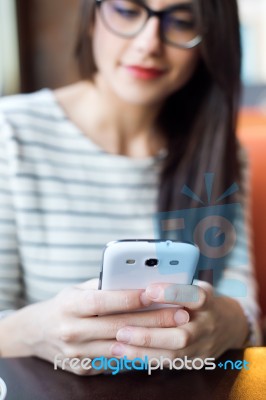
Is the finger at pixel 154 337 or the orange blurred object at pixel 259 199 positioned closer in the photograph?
the finger at pixel 154 337

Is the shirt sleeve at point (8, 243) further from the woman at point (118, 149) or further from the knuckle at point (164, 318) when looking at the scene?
the knuckle at point (164, 318)

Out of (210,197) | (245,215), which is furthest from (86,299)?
(245,215)

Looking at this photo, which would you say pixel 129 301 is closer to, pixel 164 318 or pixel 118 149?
pixel 164 318

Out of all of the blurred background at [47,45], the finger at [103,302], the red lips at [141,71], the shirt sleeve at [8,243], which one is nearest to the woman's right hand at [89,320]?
the finger at [103,302]

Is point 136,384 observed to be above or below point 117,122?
below

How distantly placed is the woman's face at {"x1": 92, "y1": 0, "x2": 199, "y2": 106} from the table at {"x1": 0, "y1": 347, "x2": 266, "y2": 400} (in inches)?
11.1

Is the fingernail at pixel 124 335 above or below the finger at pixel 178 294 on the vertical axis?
below

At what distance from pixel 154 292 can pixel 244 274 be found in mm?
233

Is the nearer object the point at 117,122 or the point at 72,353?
the point at 72,353

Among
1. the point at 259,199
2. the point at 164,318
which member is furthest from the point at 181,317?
the point at 259,199

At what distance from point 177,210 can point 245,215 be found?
10 centimetres

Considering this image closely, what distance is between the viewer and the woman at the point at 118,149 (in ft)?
1.58

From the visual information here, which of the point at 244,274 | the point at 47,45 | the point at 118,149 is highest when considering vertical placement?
the point at 47,45

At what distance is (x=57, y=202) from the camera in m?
0.52
